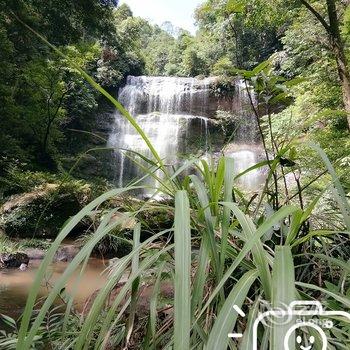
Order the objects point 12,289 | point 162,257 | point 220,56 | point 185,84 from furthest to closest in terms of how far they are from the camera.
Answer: point 220,56, point 185,84, point 12,289, point 162,257

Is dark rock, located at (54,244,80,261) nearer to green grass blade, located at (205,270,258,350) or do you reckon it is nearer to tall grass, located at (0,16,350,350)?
tall grass, located at (0,16,350,350)

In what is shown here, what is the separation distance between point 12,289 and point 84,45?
9349 millimetres

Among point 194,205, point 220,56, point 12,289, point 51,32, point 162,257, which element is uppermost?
point 220,56

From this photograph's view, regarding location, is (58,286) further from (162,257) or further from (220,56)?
(220,56)

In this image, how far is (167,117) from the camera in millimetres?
15633

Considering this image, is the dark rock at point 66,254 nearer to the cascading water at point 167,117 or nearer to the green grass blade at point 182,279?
the green grass blade at point 182,279

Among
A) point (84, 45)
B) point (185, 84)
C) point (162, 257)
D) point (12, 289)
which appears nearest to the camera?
point (162, 257)

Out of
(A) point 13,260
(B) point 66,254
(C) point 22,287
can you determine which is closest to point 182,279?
(C) point 22,287

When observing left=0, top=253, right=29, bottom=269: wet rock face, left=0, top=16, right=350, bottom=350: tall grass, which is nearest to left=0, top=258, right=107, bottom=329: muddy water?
left=0, top=253, right=29, bottom=269: wet rock face

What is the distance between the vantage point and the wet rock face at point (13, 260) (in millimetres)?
5215

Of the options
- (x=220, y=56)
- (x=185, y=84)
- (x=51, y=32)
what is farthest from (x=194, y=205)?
(x=220, y=56)

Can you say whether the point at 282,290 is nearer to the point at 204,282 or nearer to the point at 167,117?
the point at 204,282

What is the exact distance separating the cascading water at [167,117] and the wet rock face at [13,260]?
8961 mm

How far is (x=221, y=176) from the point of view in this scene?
2.79 ft
